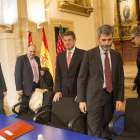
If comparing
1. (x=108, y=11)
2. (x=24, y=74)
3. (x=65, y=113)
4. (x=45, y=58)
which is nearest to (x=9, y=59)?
(x=45, y=58)

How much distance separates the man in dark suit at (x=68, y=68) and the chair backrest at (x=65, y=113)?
22 cm

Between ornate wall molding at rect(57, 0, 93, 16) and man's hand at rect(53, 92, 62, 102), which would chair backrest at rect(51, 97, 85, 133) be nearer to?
man's hand at rect(53, 92, 62, 102)

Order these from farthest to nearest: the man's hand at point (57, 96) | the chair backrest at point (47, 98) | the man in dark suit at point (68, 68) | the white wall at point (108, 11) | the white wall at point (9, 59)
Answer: the white wall at point (108, 11), the white wall at point (9, 59), the chair backrest at point (47, 98), the man in dark suit at point (68, 68), the man's hand at point (57, 96)

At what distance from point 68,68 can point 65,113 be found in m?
0.72

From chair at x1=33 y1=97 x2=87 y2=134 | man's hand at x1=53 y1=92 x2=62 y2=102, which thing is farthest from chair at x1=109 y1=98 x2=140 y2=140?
man's hand at x1=53 y1=92 x2=62 y2=102

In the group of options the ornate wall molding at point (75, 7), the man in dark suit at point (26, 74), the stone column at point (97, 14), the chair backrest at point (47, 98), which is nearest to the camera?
the chair backrest at point (47, 98)

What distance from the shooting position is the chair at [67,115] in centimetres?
248

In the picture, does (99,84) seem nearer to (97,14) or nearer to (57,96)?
(57,96)

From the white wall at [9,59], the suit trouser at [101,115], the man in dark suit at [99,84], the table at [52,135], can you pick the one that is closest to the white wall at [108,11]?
the white wall at [9,59]

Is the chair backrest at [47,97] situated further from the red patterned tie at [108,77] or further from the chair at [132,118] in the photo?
the chair at [132,118]

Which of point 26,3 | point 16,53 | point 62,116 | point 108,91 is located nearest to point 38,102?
point 62,116

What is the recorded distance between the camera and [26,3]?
207 inches

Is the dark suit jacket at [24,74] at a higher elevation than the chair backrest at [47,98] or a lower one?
higher

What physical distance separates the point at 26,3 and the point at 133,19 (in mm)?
4955
